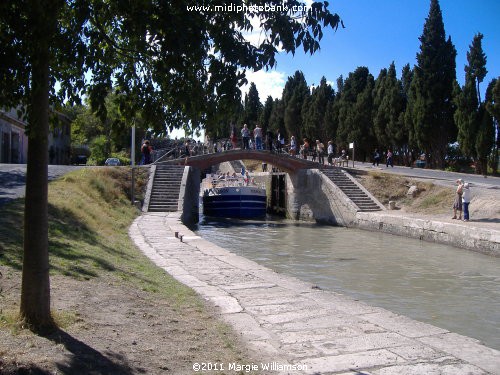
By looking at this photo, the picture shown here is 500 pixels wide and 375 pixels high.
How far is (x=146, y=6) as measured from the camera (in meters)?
4.71

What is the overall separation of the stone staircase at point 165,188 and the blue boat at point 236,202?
537 centimetres

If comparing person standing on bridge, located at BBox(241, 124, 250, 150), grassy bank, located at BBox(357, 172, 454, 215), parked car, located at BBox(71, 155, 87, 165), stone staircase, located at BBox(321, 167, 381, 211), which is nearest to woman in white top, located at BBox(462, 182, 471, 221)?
grassy bank, located at BBox(357, 172, 454, 215)

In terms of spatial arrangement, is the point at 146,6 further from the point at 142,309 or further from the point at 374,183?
the point at 374,183

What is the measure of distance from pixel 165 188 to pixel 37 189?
22247 millimetres

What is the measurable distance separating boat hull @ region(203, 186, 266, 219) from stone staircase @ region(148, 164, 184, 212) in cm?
537

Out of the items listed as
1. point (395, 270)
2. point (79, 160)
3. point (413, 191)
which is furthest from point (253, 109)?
point (395, 270)

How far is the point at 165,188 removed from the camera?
26.8 meters

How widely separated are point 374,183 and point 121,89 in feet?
86.6

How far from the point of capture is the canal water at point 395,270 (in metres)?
9.48

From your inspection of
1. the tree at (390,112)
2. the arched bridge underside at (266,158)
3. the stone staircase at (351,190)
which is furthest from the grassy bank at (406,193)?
the tree at (390,112)

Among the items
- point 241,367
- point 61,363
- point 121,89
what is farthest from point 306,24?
point 61,363

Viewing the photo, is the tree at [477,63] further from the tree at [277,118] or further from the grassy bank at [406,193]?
the tree at [277,118]

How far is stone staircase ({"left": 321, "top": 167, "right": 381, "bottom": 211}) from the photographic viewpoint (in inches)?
1089

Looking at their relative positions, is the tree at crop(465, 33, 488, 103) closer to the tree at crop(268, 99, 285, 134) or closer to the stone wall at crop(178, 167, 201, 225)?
the stone wall at crop(178, 167, 201, 225)
